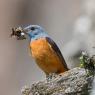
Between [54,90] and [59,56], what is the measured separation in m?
2.19

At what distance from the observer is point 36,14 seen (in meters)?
17.5

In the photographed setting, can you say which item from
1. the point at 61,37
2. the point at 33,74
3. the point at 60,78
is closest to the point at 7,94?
the point at 33,74

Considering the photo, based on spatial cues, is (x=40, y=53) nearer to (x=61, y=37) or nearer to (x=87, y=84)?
(x=87, y=84)

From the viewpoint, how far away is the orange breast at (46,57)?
35.5 feet

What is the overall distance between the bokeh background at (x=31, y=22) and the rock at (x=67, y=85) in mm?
6361

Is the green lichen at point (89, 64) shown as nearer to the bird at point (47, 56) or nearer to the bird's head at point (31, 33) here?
the bird at point (47, 56)

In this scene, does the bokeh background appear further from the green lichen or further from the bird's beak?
the green lichen

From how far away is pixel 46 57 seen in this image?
35.7ft

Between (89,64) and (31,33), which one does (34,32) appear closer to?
(31,33)

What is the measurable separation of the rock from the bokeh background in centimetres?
636

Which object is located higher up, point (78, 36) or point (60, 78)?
point (78, 36)

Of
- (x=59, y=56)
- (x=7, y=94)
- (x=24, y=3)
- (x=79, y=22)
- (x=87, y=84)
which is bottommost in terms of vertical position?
(x=87, y=84)

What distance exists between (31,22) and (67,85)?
833cm

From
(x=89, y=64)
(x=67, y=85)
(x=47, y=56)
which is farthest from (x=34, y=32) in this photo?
(x=89, y=64)
